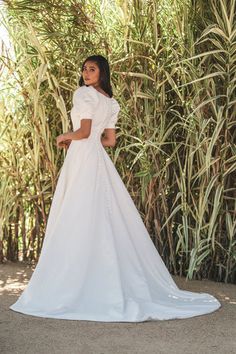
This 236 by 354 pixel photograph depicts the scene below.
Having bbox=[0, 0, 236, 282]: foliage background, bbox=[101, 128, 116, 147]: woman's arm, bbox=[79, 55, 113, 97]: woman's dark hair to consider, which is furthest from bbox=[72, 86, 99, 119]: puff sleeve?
bbox=[0, 0, 236, 282]: foliage background

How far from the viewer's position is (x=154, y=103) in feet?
15.0

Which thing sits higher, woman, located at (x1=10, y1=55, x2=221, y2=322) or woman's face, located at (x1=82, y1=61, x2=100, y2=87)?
woman's face, located at (x1=82, y1=61, x2=100, y2=87)

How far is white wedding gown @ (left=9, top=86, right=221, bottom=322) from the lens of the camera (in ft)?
11.9

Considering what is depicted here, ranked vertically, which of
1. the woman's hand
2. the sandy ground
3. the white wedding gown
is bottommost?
the sandy ground

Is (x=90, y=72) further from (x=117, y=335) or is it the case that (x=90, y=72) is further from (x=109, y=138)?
(x=117, y=335)

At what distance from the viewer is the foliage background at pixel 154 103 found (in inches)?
172

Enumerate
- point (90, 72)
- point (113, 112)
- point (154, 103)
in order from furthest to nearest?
point (154, 103) < point (113, 112) < point (90, 72)

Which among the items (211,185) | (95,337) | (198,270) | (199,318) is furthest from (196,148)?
(95,337)

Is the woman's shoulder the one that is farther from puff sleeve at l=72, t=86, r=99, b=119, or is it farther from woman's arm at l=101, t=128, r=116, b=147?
woman's arm at l=101, t=128, r=116, b=147

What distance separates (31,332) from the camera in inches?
128

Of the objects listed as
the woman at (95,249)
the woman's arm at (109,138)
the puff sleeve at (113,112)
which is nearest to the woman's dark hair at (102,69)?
the woman at (95,249)

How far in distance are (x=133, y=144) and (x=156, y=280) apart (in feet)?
3.12

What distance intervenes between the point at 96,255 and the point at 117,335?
Result: 2.10 feet

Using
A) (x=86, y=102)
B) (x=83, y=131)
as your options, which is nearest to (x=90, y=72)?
(x=86, y=102)
